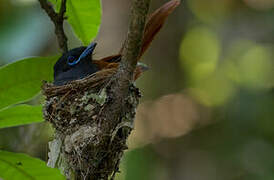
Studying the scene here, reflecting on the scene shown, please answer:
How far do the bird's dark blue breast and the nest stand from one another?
0.52 metres

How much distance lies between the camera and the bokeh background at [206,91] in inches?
245

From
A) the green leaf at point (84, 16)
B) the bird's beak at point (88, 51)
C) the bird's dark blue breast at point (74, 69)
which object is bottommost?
the bird's dark blue breast at point (74, 69)

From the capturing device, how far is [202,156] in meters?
6.57

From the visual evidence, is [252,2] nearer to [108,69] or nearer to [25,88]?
[108,69]

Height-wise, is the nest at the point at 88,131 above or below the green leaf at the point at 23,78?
below

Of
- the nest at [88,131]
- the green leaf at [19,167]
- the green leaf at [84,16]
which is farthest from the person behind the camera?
the green leaf at [84,16]

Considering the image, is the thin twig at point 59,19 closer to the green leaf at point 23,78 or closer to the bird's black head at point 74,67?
the green leaf at point 23,78

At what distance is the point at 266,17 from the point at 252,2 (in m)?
0.44

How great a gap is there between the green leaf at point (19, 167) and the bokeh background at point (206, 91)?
3053mm

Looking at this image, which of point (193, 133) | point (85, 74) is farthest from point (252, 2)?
point (85, 74)

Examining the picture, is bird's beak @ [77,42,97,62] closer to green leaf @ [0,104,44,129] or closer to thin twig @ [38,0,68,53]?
thin twig @ [38,0,68,53]

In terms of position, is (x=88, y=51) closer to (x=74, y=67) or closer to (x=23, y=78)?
(x=74, y=67)

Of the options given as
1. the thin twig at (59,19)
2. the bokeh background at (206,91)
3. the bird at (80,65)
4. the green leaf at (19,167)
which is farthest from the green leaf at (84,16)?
the bokeh background at (206,91)

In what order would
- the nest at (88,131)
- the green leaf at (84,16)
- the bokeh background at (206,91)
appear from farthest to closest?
the bokeh background at (206,91) < the green leaf at (84,16) < the nest at (88,131)
